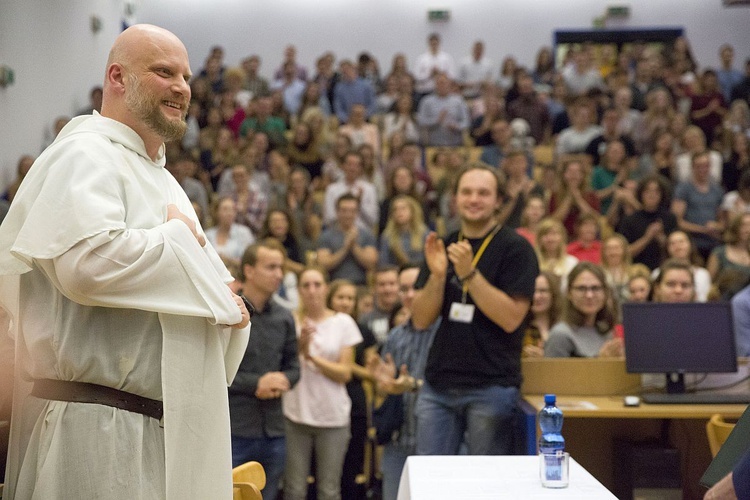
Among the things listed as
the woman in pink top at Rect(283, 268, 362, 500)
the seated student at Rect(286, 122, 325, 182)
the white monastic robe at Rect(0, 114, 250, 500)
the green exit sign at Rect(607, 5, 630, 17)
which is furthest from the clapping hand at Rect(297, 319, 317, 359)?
the green exit sign at Rect(607, 5, 630, 17)

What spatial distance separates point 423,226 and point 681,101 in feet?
18.3

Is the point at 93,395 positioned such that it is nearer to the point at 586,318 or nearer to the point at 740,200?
the point at 586,318

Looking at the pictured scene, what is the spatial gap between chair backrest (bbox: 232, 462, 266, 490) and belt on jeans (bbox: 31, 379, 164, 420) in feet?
1.89

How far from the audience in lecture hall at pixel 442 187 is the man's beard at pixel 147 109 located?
2.19 meters

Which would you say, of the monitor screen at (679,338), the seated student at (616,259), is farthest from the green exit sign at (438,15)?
the monitor screen at (679,338)

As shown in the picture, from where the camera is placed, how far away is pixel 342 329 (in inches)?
→ 223

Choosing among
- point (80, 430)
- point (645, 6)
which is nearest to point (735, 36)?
point (645, 6)

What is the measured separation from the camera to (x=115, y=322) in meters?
2.44

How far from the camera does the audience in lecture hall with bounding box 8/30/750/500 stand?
5.47 m

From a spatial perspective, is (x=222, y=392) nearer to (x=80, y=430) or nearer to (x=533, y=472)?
(x=80, y=430)

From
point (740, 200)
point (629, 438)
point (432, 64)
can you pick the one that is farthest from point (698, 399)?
point (432, 64)

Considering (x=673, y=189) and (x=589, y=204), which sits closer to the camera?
(x=589, y=204)

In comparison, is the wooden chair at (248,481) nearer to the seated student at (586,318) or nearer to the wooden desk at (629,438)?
the wooden desk at (629,438)

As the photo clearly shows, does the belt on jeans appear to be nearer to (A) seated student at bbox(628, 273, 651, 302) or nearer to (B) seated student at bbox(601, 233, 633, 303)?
(A) seated student at bbox(628, 273, 651, 302)
